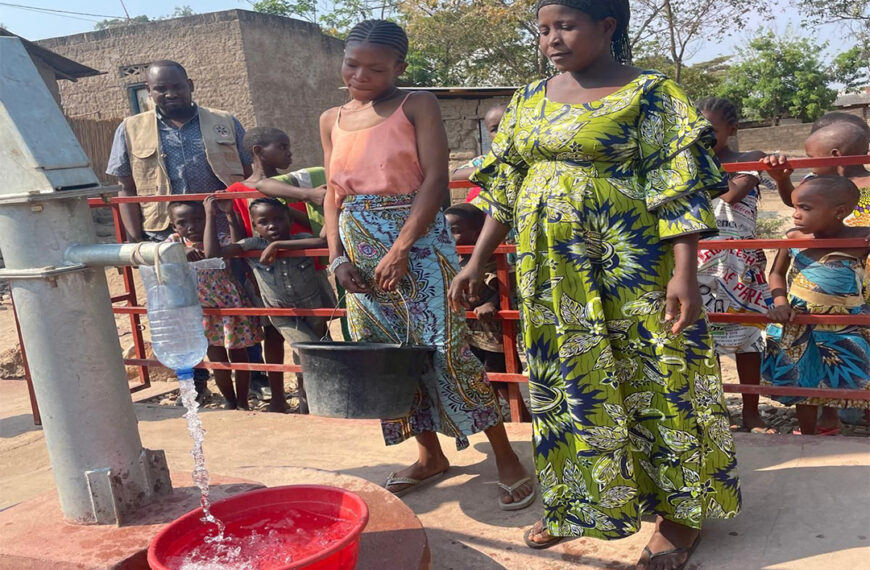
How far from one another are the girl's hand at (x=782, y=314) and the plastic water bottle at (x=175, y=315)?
88.3 inches

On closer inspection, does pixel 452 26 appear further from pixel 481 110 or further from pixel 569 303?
pixel 569 303

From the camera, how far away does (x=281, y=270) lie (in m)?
3.98

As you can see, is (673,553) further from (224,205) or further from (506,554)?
(224,205)

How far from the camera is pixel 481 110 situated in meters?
12.5

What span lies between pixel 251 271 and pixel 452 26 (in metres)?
18.4

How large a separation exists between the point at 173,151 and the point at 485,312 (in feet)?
7.36

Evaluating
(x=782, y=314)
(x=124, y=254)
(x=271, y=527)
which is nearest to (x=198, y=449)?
(x=271, y=527)

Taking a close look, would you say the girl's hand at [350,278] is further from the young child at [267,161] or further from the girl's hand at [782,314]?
the girl's hand at [782,314]

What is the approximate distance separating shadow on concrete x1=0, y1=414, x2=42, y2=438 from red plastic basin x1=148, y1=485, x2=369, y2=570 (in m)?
2.96

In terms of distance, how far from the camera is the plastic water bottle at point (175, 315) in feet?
5.83

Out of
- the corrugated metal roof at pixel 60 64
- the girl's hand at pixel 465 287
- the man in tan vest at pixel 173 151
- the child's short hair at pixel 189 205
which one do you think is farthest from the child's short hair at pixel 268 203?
the corrugated metal roof at pixel 60 64

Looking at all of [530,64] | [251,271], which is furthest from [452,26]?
[251,271]

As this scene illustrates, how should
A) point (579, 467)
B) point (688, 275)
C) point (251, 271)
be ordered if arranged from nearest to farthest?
point (688, 275) < point (579, 467) < point (251, 271)

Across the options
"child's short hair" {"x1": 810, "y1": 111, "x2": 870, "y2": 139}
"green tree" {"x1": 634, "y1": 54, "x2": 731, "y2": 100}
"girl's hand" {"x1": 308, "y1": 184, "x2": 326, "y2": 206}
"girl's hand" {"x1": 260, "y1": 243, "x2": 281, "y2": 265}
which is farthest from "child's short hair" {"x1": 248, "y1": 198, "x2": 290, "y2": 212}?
"green tree" {"x1": 634, "y1": 54, "x2": 731, "y2": 100}
